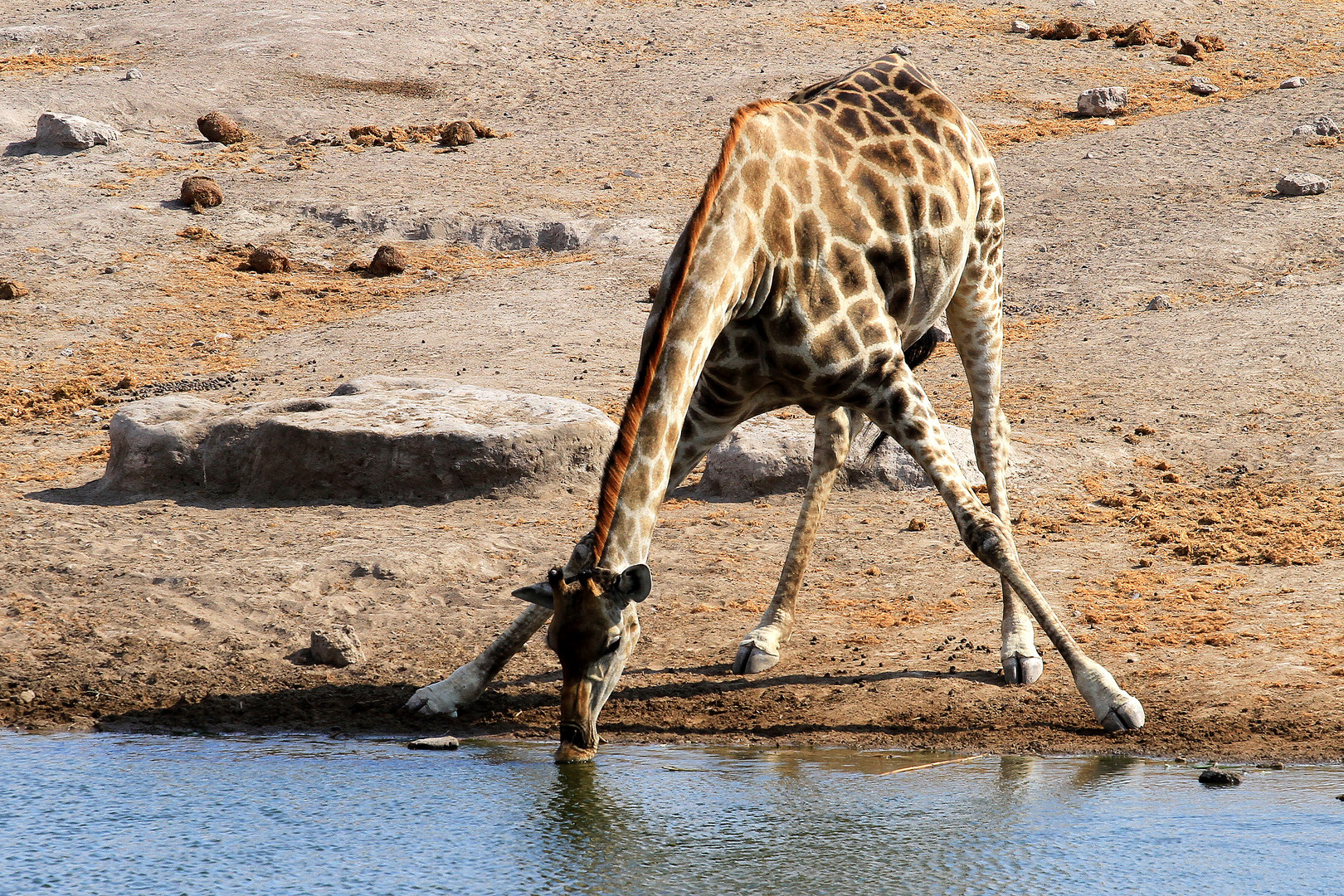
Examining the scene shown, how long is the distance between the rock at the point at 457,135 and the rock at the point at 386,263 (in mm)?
3852

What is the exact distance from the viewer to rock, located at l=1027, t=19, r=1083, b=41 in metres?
21.5

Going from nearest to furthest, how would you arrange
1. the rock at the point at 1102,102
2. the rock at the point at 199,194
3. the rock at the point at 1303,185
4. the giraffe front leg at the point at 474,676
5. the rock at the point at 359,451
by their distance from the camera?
the giraffe front leg at the point at 474,676, the rock at the point at 359,451, the rock at the point at 1303,185, the rock at the point at 199,194, the rock at the point at 1102,102

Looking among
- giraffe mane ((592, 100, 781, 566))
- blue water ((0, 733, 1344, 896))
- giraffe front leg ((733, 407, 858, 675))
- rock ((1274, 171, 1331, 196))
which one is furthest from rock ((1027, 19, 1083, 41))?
blue water ((0, 733, 1344, 896))

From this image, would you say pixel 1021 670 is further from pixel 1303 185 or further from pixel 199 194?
pixel 199 194

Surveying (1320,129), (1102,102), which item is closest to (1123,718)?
(1320,129)

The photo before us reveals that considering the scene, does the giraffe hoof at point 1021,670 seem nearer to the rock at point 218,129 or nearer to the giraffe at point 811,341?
the giraffe at point 811,341

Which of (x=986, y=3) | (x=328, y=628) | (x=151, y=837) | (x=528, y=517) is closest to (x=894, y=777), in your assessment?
(x=151, y=837)

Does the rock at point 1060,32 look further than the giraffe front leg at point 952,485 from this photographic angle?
Yes

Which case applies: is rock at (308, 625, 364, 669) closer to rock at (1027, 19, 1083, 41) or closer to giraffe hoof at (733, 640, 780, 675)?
giraffe hoof at (733, 640, 780, 675)

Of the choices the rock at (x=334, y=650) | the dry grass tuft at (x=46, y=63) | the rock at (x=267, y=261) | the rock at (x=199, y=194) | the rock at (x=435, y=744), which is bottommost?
the rock at (x=267, y=261)

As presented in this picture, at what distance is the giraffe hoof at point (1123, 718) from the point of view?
5449 mm

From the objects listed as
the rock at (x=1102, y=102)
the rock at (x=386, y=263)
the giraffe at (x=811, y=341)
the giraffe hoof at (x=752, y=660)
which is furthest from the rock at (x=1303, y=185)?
the giraffe hoof at (x=752, y=660)

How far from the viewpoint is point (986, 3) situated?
23.2m

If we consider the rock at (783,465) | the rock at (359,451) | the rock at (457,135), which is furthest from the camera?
the rock at (457,135)
